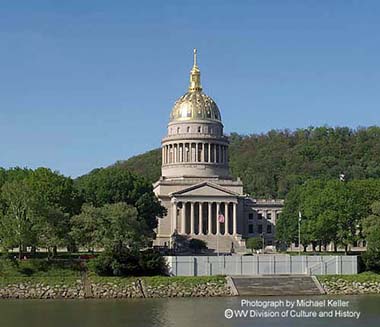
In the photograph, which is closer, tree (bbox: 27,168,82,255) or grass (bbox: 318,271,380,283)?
grass (bbox: 318,271,380,283)

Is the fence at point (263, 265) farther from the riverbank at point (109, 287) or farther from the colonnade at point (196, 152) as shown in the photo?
the colonnade at point (196, 152)

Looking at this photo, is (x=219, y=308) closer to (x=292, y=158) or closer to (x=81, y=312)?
(x=81, y=312)

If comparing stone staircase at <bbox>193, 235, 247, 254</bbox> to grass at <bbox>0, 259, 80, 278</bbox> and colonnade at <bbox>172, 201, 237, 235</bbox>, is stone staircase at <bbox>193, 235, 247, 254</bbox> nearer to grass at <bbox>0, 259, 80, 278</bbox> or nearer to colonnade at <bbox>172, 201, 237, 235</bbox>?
colonnade at <bbox>172, 201, 237, 235</bbox>

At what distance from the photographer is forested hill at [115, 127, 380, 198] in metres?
168

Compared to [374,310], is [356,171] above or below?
above

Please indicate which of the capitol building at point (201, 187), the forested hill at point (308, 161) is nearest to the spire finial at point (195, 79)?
the capitol building at point (201, 187)

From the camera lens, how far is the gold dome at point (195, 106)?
427ft

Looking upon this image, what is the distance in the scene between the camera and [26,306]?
58531 mm

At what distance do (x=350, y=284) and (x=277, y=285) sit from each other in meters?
6.52

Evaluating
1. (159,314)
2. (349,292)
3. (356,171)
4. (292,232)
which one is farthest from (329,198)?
(356,171)

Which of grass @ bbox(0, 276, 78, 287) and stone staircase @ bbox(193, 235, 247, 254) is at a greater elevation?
stone staircase @ bbox(193, 235, 247, 254)

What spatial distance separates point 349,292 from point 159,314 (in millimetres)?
21097

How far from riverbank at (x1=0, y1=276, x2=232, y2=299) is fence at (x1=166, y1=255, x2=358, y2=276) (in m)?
2.50

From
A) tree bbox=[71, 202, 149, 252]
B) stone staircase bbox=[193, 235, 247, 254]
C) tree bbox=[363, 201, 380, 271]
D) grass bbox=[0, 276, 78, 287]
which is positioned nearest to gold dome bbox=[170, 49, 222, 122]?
stone staircase bbox=[193, 235, 247, 254]
